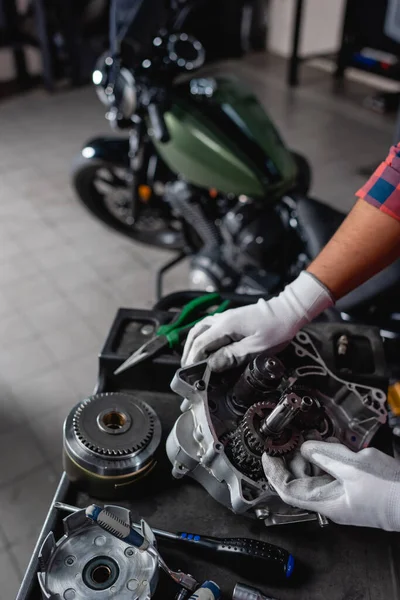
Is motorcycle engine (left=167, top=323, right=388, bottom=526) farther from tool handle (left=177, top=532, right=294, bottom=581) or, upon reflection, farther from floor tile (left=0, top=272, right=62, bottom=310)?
floor tile (left=0, top=272, right=62, bottom=310)

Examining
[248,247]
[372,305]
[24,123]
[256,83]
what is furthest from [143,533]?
[256,83]

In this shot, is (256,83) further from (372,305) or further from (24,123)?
(372,305)

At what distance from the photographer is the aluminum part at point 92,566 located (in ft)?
1.86

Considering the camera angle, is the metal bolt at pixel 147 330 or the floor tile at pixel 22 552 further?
the floor tile at pixel 22 552

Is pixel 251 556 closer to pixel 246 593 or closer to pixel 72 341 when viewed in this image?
pixel 246 593

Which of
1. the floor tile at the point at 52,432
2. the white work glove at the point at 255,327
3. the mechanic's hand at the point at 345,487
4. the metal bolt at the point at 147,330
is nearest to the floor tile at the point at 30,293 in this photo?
the floor tile at the point at 52,432

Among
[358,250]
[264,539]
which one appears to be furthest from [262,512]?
[358,250]

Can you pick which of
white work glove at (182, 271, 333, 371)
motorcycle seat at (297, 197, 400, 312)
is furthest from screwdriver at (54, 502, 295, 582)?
motorcycle seat at (297, 197, 400, 312)

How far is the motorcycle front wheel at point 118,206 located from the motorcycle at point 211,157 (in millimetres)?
221

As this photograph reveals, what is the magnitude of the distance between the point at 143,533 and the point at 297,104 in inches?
146

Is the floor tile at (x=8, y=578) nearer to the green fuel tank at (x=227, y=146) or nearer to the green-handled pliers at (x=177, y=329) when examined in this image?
the green-handled pliers at (x=177, y=329)

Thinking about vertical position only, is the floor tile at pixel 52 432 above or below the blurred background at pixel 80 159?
below

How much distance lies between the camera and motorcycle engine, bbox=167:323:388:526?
639mm

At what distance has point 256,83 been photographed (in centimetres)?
412
